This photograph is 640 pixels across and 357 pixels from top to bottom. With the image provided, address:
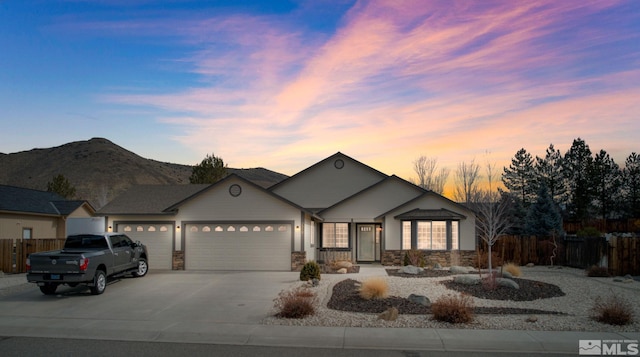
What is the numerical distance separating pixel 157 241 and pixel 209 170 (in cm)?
2703

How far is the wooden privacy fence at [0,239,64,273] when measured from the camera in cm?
2541

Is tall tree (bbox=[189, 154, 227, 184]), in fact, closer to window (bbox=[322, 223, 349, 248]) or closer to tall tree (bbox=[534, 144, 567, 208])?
window (bbox=[322, 223, 349, 248])

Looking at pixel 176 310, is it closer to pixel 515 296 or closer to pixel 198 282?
pixel 198 282

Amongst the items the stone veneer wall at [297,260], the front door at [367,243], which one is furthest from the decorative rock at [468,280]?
the front door at [367,243]

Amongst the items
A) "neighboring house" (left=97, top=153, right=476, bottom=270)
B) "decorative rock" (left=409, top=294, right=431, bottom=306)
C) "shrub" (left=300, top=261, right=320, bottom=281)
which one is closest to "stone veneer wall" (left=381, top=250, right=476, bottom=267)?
"neighboring house" (left=97, top=153, right=476, bottom=270)

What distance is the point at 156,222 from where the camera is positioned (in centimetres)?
2770

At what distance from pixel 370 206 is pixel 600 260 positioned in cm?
1259

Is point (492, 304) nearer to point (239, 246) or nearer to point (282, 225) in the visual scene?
point (282, 225)

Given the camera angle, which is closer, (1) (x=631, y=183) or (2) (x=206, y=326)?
(2) (x=206, y=326)

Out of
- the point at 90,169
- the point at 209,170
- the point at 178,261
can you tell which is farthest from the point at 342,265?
the point at 90,169

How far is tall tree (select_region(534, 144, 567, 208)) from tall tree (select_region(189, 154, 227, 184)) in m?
35.4

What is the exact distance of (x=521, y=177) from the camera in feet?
199

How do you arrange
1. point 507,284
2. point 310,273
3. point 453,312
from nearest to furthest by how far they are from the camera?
point 453,312, point 507,284, point 310,273

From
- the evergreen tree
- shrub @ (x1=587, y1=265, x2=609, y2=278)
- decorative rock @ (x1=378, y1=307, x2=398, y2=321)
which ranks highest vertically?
the evergreen tree
